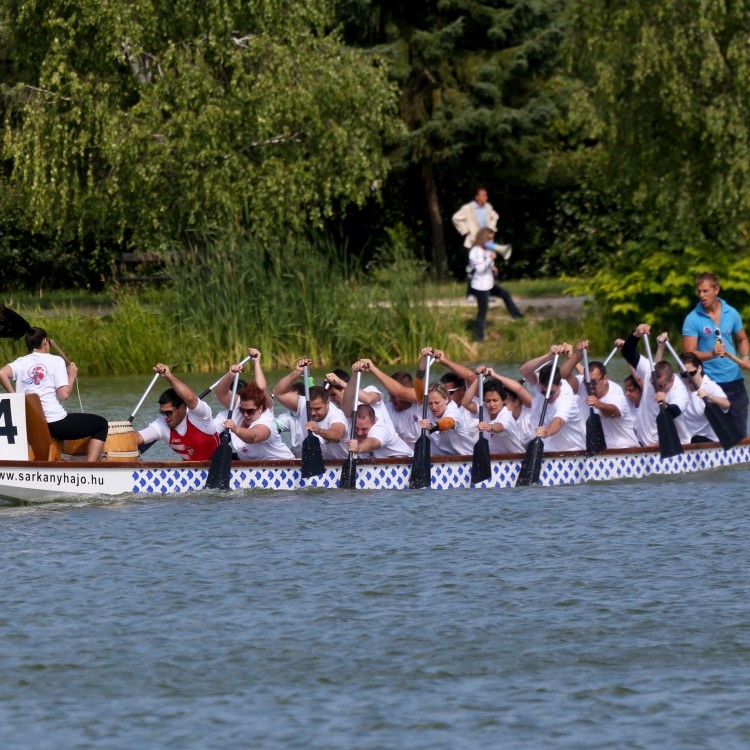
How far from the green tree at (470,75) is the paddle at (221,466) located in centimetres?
1805

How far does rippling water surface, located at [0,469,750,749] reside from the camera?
10.4 metres

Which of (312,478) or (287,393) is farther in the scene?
(287,393)

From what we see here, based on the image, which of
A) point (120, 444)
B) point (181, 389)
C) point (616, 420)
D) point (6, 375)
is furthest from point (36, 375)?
point (616, 420)

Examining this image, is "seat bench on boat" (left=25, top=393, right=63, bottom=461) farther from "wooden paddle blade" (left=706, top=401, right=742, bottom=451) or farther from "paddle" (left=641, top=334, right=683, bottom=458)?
"wooden paddle blade" (left=706, top=401, right=742, bottom=451)

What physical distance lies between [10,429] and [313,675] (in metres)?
5.82

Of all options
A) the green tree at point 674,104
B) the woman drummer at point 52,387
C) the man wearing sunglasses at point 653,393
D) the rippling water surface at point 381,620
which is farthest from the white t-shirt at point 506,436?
the green tree at point 674,104

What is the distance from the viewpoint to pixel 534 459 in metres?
17.6

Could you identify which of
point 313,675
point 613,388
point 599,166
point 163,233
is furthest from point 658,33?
point 313,675

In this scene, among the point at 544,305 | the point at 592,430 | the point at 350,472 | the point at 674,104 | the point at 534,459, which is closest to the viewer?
the point at 350,472

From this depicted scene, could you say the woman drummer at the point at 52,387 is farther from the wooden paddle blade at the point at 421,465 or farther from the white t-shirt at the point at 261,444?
the wooden paddle blade at the point at 421,465

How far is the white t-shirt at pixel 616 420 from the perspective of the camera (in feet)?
59.0

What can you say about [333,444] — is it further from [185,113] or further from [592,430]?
[185,113]

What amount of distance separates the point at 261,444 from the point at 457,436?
1868mm

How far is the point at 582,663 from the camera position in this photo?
11523mm
